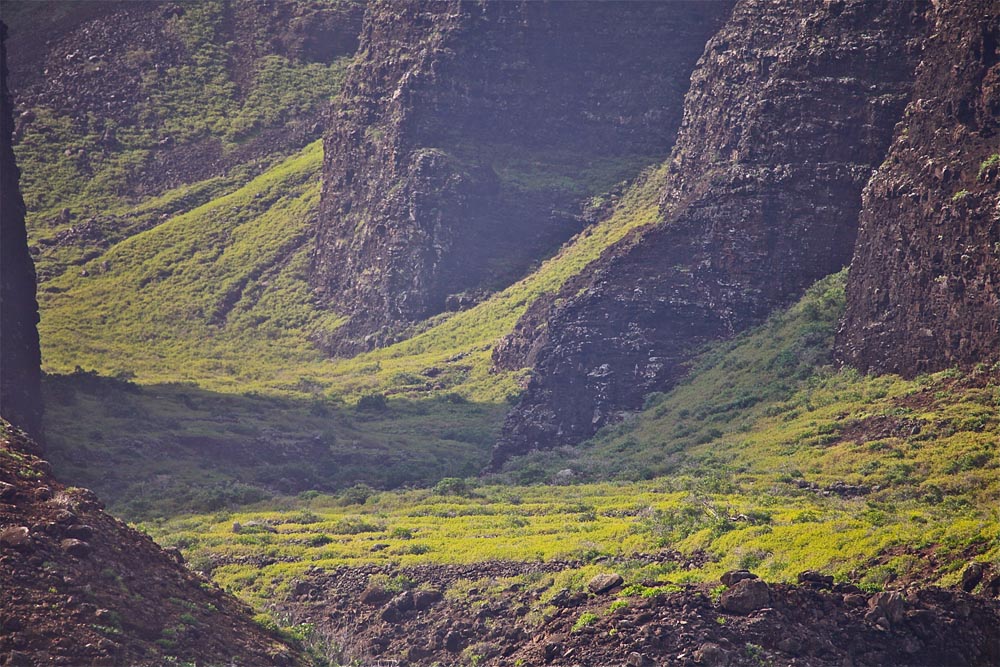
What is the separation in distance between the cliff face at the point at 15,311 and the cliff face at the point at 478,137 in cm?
4333

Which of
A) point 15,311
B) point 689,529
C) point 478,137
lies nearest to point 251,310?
point 478,137

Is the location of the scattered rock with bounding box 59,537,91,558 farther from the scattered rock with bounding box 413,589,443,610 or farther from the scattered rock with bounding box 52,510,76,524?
the scattered rock with bounding box 413,589,443,610

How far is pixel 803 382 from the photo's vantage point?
77.6 meters

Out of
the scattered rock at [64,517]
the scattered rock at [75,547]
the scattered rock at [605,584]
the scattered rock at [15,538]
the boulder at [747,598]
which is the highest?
the scattered rock at [15,538]

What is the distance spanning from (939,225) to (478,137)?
197 ft

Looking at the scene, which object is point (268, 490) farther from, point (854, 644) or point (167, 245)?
point (167, 245)

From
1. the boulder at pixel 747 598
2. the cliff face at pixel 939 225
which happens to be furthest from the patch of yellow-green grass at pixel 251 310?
the boulder at pixel 747 598

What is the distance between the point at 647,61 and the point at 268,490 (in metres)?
58.2

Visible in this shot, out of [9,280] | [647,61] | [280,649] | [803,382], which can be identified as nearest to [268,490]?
[9,280]

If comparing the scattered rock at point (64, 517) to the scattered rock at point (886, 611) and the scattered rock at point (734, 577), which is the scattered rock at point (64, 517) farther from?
the scattered rock at point (886, 611)

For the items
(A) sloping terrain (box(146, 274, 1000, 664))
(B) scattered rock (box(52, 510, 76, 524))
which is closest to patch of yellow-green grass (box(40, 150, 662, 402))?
(A) sloping terrain (box(146, 274, 1000, 664))

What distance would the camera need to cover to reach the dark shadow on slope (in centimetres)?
8125

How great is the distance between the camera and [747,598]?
123ft

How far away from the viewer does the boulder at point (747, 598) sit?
37.6 m
